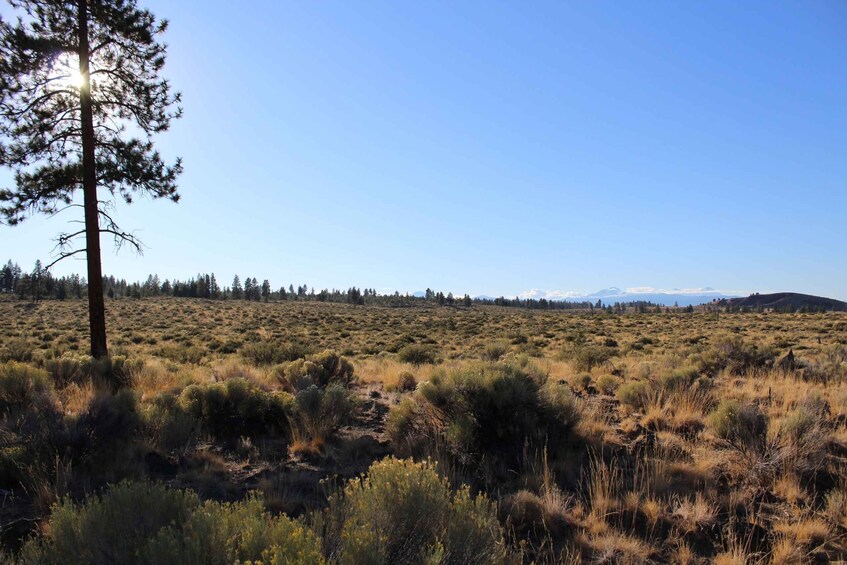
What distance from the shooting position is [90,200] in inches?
438

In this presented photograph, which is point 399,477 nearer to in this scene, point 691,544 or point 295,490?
point 295,490

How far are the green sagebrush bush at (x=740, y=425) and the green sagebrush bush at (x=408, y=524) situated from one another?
Result: 14.6 ft

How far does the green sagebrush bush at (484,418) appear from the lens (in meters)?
5.75

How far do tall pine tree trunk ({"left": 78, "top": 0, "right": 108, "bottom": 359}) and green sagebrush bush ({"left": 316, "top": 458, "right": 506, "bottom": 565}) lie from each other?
10.7 metres


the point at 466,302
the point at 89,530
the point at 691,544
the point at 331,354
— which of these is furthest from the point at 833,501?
the point at 466,302

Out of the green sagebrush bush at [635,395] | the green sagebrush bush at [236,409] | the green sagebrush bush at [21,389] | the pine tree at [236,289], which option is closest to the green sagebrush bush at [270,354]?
the green sagebrush bush at [21,389]

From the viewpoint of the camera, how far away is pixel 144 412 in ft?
20.2

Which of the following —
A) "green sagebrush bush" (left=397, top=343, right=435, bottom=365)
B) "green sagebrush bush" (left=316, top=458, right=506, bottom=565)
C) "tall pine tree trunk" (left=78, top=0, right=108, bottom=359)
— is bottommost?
"green sagebrush bush" (left=397, top=343, right=435, bottom=365)

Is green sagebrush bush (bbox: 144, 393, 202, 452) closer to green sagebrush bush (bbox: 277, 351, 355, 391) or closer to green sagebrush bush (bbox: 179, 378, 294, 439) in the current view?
green sagebrush bush (bbox: 179, 378, 294, 439)

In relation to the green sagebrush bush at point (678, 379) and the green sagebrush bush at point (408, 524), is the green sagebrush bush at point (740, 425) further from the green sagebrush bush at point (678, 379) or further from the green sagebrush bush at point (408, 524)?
the green sagebrush bush at point (408, 524)

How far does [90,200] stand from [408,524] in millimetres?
12013

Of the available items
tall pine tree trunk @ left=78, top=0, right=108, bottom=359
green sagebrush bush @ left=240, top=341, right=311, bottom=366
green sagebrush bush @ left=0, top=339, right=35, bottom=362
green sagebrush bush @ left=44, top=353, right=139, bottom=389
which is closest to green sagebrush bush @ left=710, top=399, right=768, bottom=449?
green sagebrush bush @ left=44, top=353, right=139, bottom=389

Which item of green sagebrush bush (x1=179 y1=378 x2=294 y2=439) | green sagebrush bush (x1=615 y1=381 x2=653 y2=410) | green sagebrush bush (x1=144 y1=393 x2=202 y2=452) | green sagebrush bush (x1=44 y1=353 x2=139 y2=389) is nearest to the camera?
green sagebrush bush (x1=144 y1=393 x2=202 y2=452)

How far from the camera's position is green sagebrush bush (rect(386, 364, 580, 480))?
575 cm
